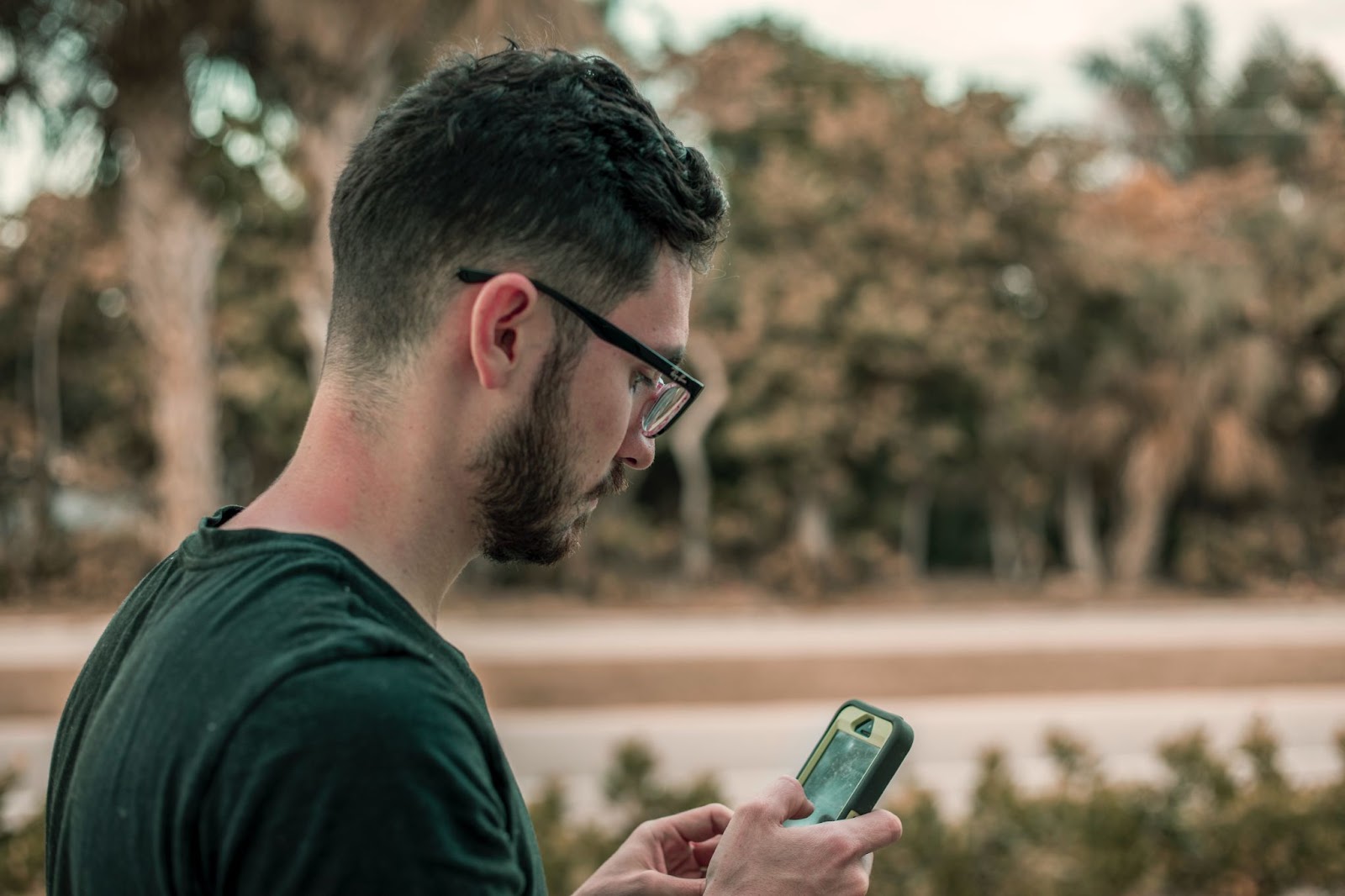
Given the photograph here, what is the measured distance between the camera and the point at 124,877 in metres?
0.96

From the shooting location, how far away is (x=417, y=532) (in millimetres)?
1114

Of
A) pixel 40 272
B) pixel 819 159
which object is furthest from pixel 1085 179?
pixel 40 272

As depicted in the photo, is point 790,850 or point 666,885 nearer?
point 790,850

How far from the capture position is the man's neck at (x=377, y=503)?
3.56 feet

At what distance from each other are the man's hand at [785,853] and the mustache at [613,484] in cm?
Result: 32

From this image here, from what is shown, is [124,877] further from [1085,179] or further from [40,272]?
[1085,179]

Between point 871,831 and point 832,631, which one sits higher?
point 871,831

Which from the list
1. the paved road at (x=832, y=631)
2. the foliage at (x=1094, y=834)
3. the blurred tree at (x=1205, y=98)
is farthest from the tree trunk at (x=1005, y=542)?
the foliage at (x=1094, y=834)

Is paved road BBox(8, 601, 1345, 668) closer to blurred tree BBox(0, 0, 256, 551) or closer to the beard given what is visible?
blurred tree BBox(0, 0, 256, 551)

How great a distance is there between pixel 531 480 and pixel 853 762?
515 mm

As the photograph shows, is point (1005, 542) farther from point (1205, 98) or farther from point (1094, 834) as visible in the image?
point (1094, 834)

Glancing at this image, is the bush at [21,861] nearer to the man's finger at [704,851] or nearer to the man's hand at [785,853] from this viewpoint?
the man's finger at [704,851]

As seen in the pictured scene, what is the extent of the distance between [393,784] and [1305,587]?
2211cm

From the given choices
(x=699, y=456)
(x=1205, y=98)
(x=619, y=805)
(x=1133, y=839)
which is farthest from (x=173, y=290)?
(x=1205, y=98)
